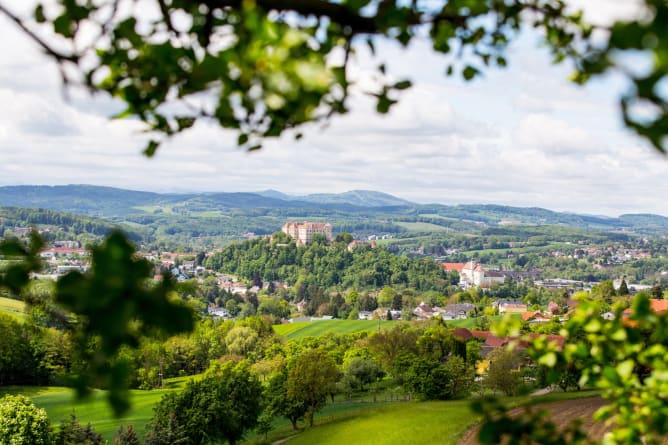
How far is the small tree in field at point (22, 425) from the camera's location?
2383cm

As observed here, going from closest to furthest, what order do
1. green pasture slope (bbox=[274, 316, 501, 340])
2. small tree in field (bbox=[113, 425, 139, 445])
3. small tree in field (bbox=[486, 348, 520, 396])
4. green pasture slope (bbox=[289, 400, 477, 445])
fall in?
1. small tree in field (bbox=[113, 425, 139, 445])
2. green pasture slope (bbox=[289, 400, 477, 445])
3. small tree in field (bbox=[486, 348, 520, 396])
4. green pasture slope (bbox=[274, 316, 501, 340])

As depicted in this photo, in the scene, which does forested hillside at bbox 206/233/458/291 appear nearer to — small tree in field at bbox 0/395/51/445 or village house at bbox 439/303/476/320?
village house at bbox 439/303/476/320

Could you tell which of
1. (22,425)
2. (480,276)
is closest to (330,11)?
(22,425)

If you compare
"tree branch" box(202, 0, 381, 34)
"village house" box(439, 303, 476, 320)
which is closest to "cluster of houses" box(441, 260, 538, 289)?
"village house" box(439, 303, 476, 320)

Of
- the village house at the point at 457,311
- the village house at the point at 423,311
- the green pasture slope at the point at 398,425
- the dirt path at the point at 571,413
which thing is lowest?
the village house at the point at 423,311

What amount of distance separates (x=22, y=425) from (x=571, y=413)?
981 inches

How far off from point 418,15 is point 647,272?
177190 millimetres

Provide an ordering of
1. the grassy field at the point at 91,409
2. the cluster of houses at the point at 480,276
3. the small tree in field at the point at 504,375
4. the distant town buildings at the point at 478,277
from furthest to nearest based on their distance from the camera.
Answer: the distant town buildings at the point at 478,277
the cluster of houses at the point at 480,276
the small tree in field at the point at 504,375
the grassy field at the point at 91,409

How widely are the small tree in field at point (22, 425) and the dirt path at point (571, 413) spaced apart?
18230 mm

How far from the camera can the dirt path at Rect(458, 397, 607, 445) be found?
80.4ft

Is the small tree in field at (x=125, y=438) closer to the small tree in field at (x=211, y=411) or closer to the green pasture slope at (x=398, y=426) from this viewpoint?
Answer: the small tree in field at (x=211, y=411)

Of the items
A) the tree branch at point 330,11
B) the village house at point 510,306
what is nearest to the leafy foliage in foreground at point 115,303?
the tree branch at point 330,11

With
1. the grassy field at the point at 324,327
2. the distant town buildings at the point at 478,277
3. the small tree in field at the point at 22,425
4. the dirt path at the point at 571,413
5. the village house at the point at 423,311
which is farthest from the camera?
the distant town buildings at the point at 478,277

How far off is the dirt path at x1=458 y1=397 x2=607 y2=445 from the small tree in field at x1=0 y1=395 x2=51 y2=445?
18.2m
